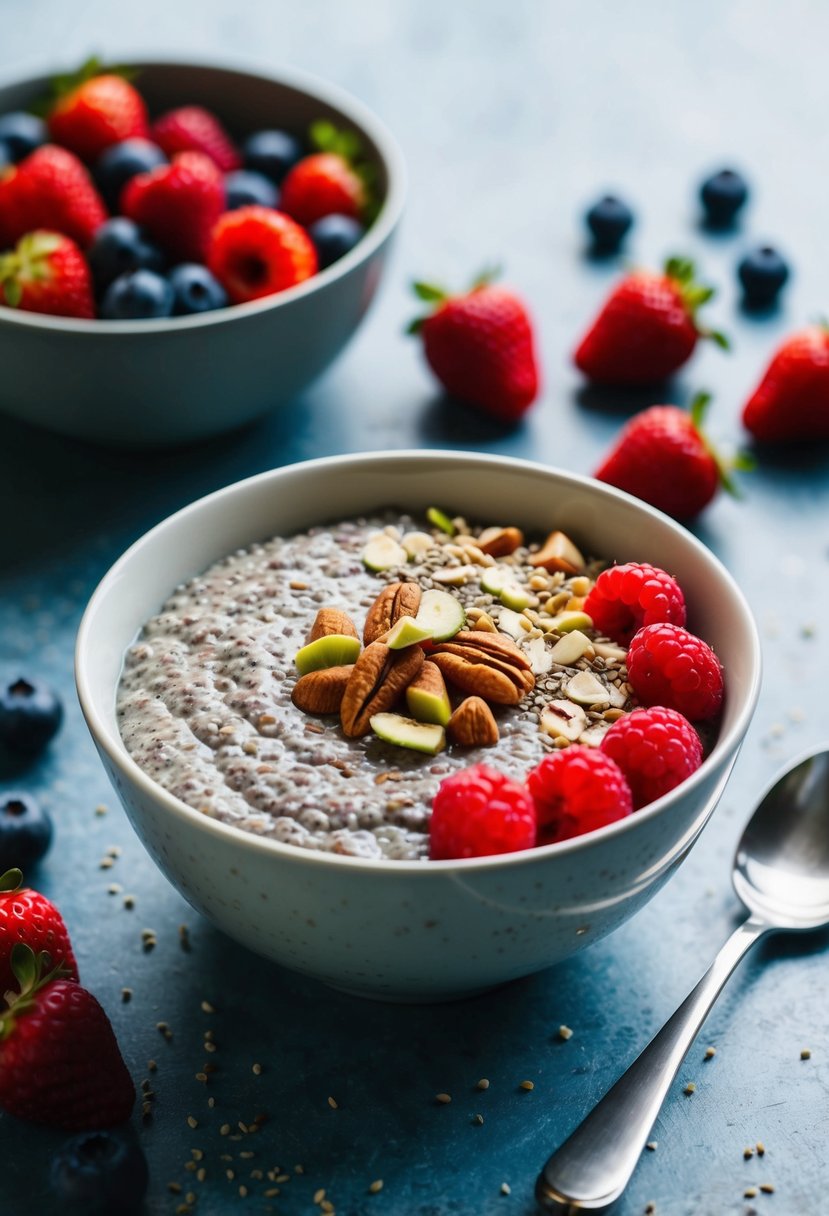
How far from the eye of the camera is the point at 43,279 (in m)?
2.19

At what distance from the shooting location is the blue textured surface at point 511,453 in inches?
55.9

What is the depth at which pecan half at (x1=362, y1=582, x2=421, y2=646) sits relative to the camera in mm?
1598

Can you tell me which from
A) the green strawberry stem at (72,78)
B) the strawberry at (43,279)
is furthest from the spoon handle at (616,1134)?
the green strawberry stem at (72,78)

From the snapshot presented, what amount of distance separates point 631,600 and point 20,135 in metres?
1.53

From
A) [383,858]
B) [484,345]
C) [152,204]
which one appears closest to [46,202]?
[152,204]

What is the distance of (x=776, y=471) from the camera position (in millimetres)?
2363

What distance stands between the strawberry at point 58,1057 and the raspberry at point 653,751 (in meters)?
0.58

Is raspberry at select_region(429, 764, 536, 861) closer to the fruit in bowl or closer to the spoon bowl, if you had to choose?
the spoon bowl

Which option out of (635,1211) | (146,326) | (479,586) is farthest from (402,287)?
(635,1211)

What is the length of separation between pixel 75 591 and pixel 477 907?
102cm

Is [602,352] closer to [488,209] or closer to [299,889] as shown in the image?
[488,209]

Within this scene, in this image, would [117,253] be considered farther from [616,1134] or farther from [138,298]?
[616,1134]

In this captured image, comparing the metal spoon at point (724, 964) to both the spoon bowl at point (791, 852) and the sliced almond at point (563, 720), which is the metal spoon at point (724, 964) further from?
the sliced almond at point (563, 720)

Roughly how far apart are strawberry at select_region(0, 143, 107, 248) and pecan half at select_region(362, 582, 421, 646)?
1.07m
